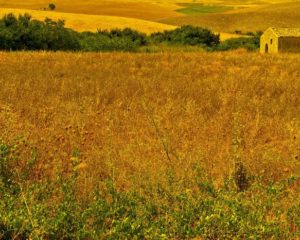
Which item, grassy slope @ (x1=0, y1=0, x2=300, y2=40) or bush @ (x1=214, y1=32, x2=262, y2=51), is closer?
bush @ (x1=214, y1=32, x2=262, y2=51)

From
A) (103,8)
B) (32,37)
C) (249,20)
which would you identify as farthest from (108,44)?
(249,20)

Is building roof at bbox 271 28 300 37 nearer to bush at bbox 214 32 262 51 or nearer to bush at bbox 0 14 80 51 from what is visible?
bush at bbox 214 32 262 51

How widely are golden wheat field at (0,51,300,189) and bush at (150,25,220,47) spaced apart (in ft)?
87.6

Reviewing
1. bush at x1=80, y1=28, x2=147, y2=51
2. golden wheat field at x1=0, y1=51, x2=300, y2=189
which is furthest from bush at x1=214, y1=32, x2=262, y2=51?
golden wheat field at x1=0, y1=51, x2=300, y2=189

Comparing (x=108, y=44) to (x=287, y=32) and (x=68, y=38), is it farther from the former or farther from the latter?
(x=287, y=32)

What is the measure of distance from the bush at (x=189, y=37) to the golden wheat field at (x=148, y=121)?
87.6ft

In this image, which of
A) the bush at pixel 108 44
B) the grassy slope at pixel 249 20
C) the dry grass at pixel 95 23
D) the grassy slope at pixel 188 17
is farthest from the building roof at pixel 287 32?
the grassy slope at pixel 249 20

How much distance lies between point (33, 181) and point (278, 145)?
335 cm

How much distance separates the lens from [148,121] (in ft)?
25.6

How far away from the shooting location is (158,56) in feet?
58.2

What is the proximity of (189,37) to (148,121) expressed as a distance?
3446cm

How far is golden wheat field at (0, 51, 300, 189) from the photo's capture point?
573cm

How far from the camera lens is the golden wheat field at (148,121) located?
573 centimetres

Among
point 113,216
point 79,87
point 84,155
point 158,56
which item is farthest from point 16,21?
point 113,216
